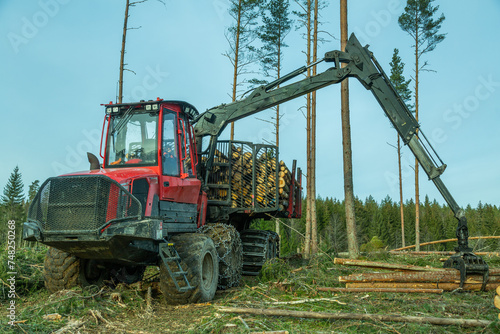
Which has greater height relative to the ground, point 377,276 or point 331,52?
point 331,52

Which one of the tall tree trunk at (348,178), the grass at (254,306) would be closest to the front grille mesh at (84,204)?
the grass at (254,306)

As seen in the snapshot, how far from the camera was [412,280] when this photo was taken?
7.40 meters

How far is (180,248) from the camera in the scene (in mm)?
7082

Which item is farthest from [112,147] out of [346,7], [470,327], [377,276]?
[346,7]

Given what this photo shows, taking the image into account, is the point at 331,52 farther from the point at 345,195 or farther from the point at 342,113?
the point at 345,195

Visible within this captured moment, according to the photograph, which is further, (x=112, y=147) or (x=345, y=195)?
(x=345, y=195)

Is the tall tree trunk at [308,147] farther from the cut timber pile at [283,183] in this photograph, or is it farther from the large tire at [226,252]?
the large tire at [226,252]

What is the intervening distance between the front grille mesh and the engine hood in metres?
0.23

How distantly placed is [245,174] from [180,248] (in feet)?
12.5

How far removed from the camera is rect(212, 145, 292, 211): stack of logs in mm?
10414

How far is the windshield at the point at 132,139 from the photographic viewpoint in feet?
24.3

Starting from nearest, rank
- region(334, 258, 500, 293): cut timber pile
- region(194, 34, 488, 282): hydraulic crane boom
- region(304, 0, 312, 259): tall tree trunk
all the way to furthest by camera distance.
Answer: region(334, 258, 500, 293): cut timber pile, region(194, 34, 488, 282): hydraulic crane boom, region(304, 0, 312, 259): tall tree trunk

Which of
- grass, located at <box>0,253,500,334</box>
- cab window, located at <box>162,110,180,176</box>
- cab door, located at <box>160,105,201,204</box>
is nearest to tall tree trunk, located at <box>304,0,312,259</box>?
grass, located at <box>0,253,500,334</box>

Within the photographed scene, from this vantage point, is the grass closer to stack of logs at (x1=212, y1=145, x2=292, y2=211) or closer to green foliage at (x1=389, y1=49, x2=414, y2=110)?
stack of logs at (x1=212, y1=145, x2=292, y2=211)
